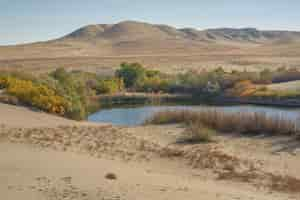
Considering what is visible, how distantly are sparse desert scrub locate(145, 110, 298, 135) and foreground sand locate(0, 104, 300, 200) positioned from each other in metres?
0.91

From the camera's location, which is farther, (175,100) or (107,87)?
(107,87)

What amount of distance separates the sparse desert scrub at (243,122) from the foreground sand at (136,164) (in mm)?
907

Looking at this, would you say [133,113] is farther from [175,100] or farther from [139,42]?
[139,42]

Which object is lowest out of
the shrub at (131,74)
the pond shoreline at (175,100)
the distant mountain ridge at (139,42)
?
the pond shoreline at (175,100)

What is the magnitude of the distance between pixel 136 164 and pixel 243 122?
7437 millimetres

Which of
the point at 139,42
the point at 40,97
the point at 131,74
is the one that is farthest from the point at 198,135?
the point at 139,42

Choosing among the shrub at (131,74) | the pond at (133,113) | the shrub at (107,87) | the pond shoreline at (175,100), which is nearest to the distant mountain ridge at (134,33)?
the shrub at (131,74)

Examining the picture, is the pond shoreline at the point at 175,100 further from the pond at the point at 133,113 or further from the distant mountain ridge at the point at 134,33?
the distant mountain ridge at the point at 134,33

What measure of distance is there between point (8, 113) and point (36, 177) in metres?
12.1

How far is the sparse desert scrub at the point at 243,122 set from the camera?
17781 millimetres

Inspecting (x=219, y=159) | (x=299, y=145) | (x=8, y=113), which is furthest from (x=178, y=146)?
(x=8, y=113)

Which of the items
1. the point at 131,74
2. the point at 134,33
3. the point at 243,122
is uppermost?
the point at 134,33

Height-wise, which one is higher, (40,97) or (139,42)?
(139,42)

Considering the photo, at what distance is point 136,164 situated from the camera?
41.9 feet
